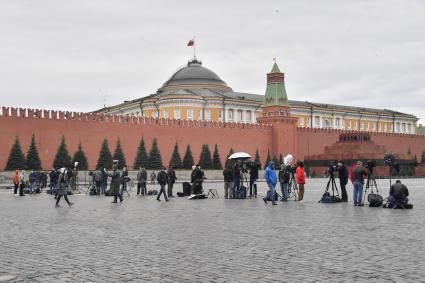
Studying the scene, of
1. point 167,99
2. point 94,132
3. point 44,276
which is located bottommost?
point 44,276

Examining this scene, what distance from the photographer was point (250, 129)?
47.7 metres

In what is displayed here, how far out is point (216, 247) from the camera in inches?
277

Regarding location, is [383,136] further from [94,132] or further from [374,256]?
[374,256]

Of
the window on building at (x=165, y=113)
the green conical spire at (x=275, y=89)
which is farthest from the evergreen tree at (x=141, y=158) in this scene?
the window on building at (x=165, y=113)

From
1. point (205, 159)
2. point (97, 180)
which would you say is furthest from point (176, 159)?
point (97, 180)

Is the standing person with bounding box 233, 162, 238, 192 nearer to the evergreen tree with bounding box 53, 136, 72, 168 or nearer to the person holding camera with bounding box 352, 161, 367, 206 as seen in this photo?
the person holding camera with bounding box 352, 161, 367, 206

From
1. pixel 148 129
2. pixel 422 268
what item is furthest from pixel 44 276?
pixel 148 129

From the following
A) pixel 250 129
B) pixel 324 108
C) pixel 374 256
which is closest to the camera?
pixel 374 256

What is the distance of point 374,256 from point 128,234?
363 centimetres

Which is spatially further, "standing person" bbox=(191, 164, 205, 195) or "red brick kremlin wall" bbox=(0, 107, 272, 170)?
"red brick kremlin wall" bbox=(0, 107, 272, 170)

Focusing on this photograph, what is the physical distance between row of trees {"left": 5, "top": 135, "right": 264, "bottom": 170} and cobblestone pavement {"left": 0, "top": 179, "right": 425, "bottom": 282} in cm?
2214

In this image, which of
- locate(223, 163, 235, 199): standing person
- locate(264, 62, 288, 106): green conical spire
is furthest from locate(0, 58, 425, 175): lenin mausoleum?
locate(223, 163, 235, 199): standing person

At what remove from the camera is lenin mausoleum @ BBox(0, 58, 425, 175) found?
35.9 meters

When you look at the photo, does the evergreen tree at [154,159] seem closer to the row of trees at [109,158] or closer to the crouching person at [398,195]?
the row of trees at [109,158]
